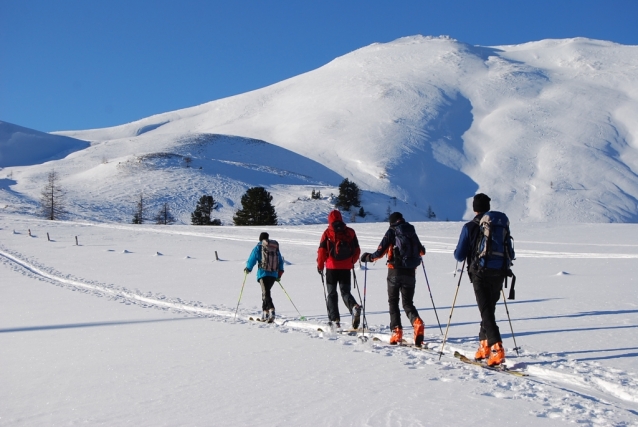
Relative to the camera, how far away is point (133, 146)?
132 m

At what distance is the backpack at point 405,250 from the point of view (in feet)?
25.1

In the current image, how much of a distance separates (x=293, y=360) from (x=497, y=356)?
91.5 inches

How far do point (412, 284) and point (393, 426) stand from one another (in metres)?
3.83

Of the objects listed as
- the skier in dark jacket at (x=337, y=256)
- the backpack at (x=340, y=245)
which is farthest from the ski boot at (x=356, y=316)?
the backpack at (x=340, y=245)

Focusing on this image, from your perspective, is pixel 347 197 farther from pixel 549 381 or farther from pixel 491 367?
pixel 549 381

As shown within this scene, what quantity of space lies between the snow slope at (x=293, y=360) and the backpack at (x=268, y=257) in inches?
42.9

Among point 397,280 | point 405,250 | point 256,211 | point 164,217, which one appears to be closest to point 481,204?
point 405,250

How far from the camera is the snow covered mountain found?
87.6 meters

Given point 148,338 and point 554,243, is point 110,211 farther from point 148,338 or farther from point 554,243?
point 148,338

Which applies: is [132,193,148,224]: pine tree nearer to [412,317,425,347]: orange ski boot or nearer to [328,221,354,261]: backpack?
[328,221,354,261]: backpack

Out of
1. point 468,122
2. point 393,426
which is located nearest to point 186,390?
point 393,426

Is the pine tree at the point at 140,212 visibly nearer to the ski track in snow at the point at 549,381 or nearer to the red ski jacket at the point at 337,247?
the red ski jacket at the point at 337,247

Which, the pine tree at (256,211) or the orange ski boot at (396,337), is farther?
the pine tree at (256,211)

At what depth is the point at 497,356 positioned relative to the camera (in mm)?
6129
